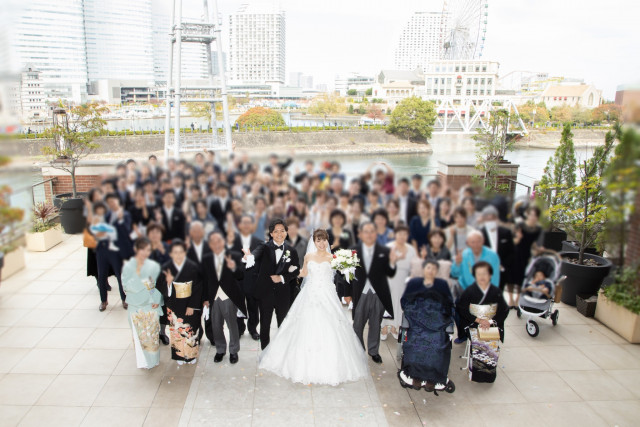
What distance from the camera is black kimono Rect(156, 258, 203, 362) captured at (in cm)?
→ 481

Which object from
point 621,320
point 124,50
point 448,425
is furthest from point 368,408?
point 124,50

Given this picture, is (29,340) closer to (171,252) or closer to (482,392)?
(171,252)

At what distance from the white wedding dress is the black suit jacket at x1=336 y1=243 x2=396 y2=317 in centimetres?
41

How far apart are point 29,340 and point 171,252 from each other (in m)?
2.73

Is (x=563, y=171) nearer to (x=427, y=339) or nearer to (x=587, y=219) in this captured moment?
(x=587, y=219)

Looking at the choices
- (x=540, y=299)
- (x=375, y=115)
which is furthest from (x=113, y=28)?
(x=540, y=299)

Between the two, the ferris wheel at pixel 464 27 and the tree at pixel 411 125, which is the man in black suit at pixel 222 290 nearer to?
the tree at pixel 411 125

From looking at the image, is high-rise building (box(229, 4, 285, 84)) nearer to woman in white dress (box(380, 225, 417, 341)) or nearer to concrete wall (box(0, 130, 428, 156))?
concrete wall (box(0, 130, 428, 156))

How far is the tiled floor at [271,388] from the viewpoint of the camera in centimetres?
429

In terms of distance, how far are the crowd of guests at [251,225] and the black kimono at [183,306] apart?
0.5 inches

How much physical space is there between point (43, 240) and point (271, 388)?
22.4 ft

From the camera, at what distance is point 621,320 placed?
600cm

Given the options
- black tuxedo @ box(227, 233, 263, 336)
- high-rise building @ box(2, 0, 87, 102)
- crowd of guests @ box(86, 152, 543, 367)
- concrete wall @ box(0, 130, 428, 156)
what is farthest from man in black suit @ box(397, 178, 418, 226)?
high-rise building @ box(2, 0, 87, 102)

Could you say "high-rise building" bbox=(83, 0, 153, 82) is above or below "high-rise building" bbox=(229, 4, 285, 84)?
above
